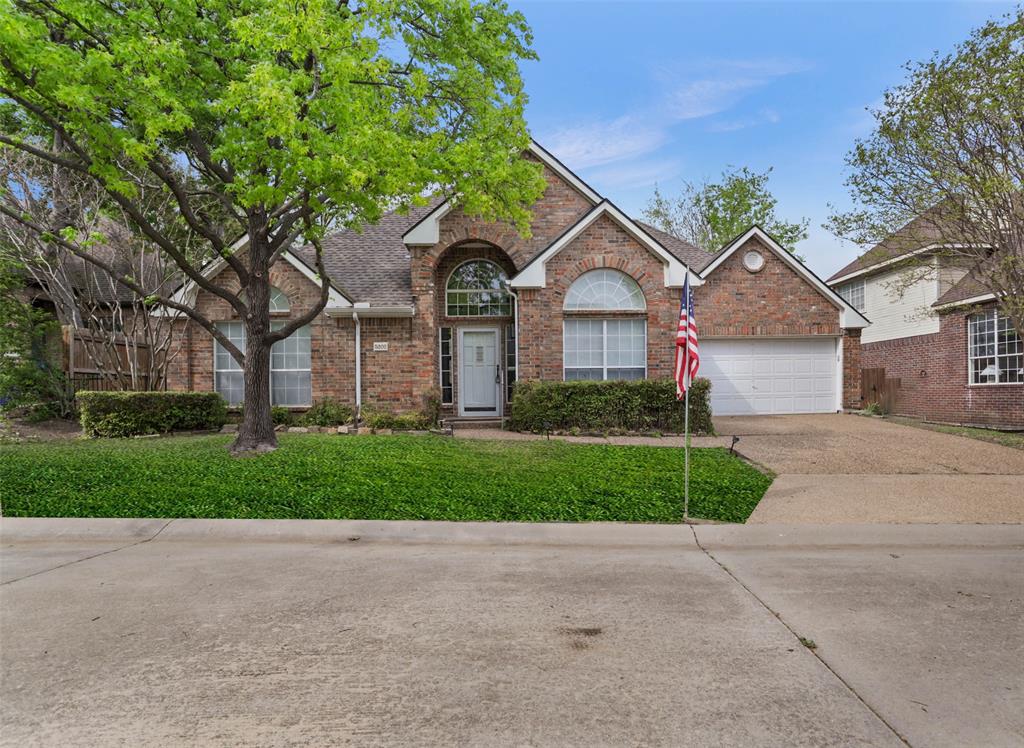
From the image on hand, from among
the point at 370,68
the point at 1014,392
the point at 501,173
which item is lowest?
the point at 1014,392

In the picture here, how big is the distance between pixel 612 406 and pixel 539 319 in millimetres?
2794

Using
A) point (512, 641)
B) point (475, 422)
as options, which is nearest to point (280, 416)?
point (475, 422)

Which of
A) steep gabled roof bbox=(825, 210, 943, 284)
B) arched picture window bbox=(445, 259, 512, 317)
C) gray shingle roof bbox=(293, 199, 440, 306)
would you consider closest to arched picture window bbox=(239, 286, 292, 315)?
gray shingle roof bbox=(293, 199, 440, 306)

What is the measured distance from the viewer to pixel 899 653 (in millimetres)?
3488

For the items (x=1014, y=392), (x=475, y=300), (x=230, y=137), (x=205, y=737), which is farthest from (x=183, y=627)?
(x=1014, y=392)

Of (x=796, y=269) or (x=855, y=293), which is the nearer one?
(x=796, y=269)

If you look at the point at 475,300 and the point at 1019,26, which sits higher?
the point at 1019,26

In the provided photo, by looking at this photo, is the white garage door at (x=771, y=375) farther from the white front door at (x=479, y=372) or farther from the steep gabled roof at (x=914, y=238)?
the white front door at (x=479, y=372)

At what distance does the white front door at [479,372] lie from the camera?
15.6 metres

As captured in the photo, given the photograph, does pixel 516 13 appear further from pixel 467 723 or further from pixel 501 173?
pixel 467 723

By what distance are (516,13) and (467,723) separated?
11.6 metres

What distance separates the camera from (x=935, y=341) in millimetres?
18188

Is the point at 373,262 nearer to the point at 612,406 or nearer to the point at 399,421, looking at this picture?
the point at 399,421

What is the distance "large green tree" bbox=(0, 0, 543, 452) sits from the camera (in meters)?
7.79
